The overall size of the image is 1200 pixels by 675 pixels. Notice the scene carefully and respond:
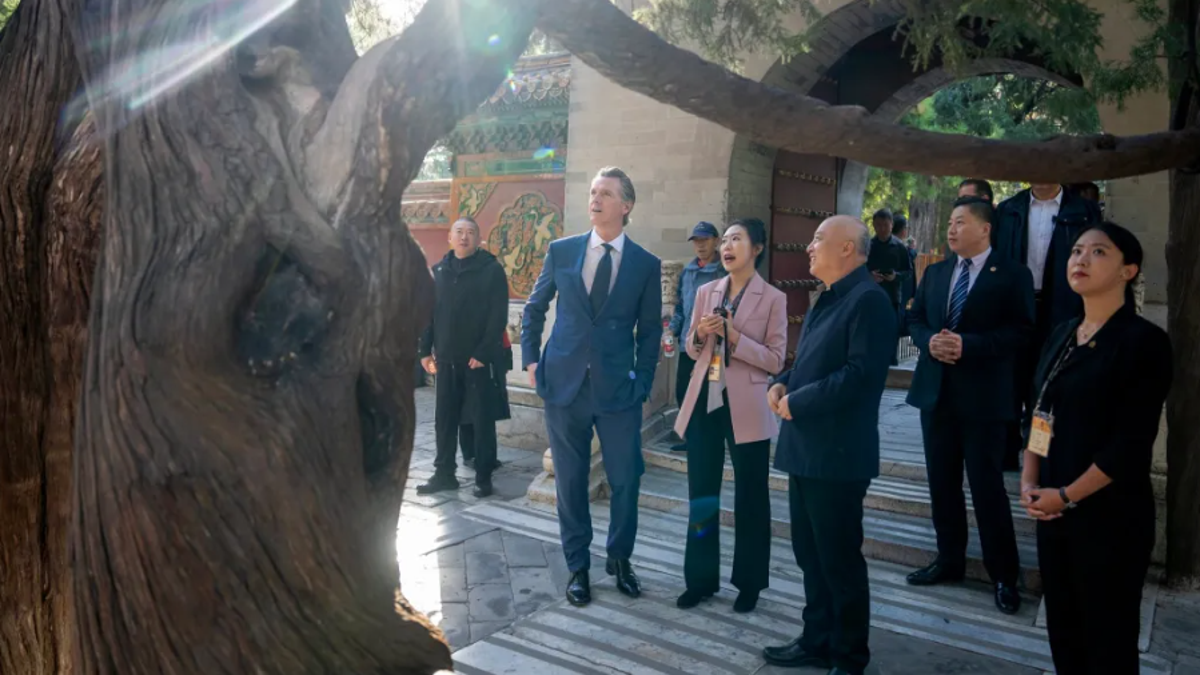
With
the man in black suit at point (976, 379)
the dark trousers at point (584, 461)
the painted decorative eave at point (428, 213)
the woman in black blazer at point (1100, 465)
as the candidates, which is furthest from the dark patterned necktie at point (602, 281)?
the painted decorative eave at point (428, 213)

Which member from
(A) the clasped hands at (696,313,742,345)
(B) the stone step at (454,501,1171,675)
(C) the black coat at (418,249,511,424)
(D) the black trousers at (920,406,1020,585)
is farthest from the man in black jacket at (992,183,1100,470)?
(C) the black coat at (418,249,511,424)

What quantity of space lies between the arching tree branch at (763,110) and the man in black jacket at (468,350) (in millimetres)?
4482

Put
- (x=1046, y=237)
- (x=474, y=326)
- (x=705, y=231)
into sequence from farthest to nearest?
(x=705, y=231)
(x=474, y=326)
(x=1046, y=237)

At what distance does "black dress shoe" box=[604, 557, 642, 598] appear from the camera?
4.48 metres

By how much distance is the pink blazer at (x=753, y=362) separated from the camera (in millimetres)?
4102

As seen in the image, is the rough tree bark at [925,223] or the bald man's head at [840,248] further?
the rough tree bark at [925,223]

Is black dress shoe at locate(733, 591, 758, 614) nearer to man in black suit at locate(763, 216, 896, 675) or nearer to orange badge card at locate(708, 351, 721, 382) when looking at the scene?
man in black suit at locate(763, 216, 896, 675)

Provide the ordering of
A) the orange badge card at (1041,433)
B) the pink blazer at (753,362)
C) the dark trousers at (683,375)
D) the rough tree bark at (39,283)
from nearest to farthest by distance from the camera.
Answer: the rough tree bark at (39,283) < the orange badge card at (1041,433) < the pink blazer at (753,362) < the dark trousers at (683,375)

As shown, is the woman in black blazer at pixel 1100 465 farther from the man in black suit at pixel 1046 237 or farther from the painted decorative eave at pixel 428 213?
the painted decorative eave at pixel 428 213

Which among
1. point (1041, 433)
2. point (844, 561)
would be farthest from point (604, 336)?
point (1041, 433)

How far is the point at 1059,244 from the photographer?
5.04 meters

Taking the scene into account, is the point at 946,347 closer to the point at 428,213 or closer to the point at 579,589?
the point at 579,589

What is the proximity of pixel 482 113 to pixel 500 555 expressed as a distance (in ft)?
20.7

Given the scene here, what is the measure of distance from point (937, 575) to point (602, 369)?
2101mm
